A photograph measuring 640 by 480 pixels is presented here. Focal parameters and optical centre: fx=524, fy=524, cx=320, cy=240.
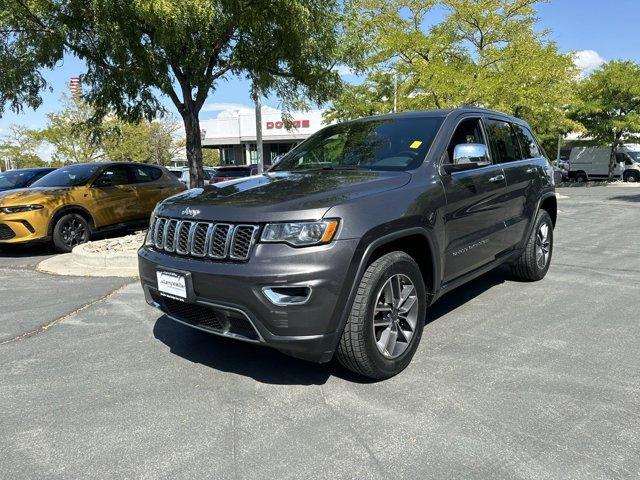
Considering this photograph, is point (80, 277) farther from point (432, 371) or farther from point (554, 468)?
point (554, 468)

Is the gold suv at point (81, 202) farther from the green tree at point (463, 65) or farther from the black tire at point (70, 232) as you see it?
the green tree at point (463, 65)

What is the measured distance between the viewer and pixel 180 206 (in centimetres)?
360

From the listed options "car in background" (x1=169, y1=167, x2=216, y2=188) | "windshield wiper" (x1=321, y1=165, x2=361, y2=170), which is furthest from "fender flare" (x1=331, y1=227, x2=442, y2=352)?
"car in background" (x1=169, y1=167, x2=216, y2=188)

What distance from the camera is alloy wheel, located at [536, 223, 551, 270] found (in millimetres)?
5840

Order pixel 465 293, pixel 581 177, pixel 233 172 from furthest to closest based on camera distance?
pixel 581 177 → pixel 233 172 → pixel 465 293

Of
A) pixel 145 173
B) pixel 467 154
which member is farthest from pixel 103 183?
pixel 467 154

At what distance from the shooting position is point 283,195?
131 inches

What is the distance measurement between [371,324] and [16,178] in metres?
13.2

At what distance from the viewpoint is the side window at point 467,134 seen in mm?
4210

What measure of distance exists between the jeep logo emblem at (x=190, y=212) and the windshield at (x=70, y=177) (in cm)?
674

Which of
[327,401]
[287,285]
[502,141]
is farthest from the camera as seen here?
[502,141]

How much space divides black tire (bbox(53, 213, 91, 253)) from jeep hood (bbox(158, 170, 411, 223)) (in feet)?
19.7

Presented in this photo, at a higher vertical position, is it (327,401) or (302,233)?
(302,233)

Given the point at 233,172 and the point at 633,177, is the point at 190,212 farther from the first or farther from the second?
the point at 633,177
